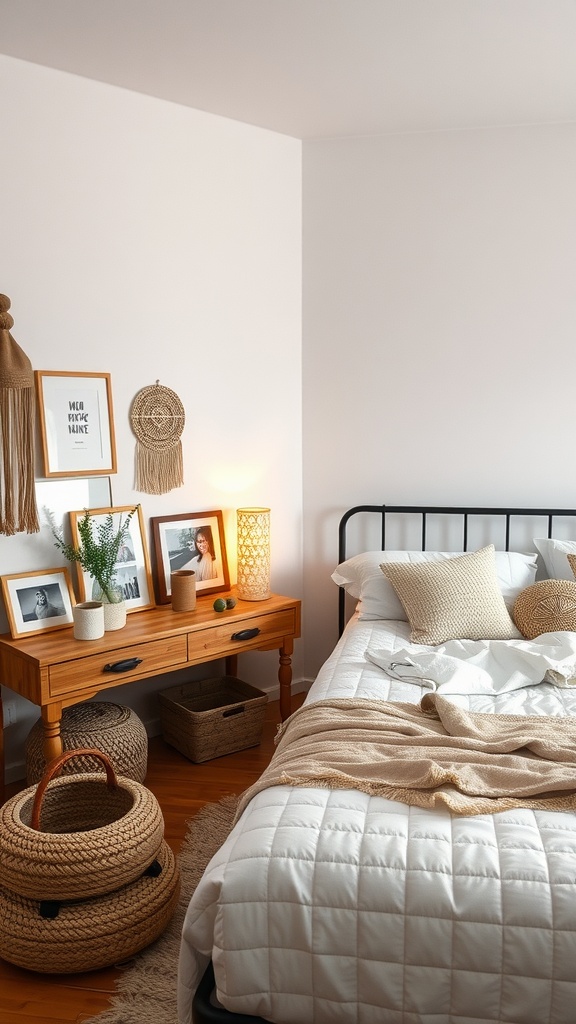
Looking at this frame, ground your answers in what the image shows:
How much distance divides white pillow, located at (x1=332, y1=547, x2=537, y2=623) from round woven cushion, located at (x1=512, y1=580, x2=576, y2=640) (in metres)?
0.13

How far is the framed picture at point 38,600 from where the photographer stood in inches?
112

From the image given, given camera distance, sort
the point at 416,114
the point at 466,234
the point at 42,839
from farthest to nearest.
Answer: the point at 466,234, the point at 416,114, the point at 42,839

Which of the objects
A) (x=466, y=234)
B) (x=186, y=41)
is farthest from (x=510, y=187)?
(x=186, y=41)

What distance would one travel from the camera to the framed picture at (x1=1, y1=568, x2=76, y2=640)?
2857mm

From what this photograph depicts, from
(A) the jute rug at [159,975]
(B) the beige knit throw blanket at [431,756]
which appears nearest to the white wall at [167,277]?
(A) the jute rug at [159,975]

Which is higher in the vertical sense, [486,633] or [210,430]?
[210,430]

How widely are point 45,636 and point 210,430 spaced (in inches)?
45.6

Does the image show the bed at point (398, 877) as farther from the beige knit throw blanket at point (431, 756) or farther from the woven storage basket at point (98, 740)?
the woven storage basket at point (98, 740)

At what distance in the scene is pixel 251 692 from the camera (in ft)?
11.5

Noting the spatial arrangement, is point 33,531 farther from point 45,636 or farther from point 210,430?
point 210,430

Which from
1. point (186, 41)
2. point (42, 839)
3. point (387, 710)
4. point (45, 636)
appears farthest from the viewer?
point (45, 636)

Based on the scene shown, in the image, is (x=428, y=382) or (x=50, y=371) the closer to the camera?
(x=50, y=371)

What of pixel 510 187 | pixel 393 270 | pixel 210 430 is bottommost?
pixel 210 430

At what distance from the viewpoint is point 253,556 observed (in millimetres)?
3469
